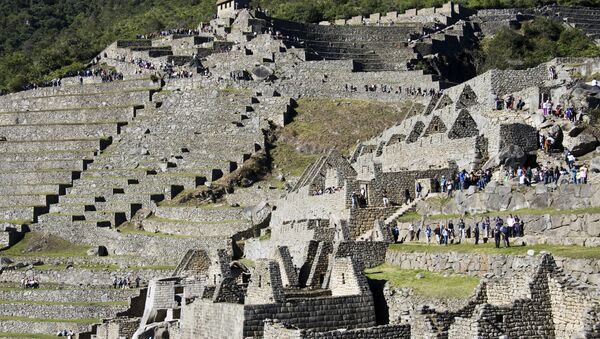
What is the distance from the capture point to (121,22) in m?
125

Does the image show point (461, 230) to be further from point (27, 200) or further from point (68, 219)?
point (27, 200)

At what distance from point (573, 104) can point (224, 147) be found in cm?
2910

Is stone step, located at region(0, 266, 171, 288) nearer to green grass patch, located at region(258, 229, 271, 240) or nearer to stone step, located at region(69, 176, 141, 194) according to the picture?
green grass patch, located at region(258, 229, 271, 240)

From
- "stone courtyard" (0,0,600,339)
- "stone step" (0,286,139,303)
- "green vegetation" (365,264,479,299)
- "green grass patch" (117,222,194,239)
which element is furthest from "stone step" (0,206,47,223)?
"green vegetation" (365,264,479,299)

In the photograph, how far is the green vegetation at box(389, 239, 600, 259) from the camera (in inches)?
955

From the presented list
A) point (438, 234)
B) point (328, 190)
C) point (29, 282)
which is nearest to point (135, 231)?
point (29, 282)

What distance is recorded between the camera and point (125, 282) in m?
53.0

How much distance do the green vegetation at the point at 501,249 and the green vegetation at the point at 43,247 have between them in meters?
33.1

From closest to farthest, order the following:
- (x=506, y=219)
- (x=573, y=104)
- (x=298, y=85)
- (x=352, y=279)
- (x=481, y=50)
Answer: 1. (x=352, y=279)
2. (x=506, y=219)
3. (x=573, y=104)
4. (x=298, y=85)
5. (x=481, y=50)

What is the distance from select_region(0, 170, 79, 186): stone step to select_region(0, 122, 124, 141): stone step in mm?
5332

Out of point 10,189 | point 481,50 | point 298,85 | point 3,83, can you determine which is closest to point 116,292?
point 10,189

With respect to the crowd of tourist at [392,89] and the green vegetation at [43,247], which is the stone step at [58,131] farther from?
the crowd of tourist at [392,89]

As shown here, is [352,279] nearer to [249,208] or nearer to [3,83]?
[249,208]

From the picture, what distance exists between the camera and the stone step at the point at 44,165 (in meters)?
69.2
